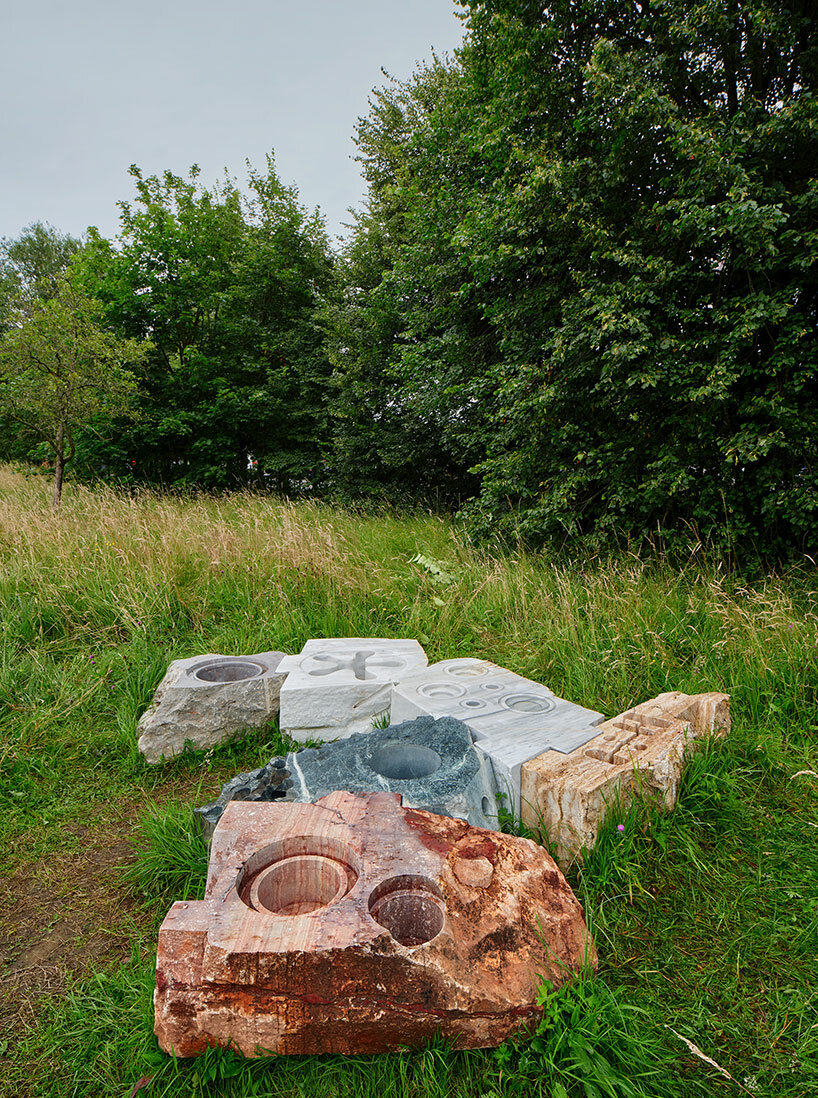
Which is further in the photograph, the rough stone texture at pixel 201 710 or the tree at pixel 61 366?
the tree at pixel 61 366

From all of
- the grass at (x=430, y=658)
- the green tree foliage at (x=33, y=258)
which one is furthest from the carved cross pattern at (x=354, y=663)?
the green tree foliage at (x=33, y=258)

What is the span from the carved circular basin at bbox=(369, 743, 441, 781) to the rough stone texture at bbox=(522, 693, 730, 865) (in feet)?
1.48

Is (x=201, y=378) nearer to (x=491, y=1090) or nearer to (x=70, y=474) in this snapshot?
(x=70, y=474)

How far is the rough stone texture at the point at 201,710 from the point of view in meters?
3.14

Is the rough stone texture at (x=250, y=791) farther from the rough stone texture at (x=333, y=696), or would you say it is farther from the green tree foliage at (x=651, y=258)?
the green tree foliage at (x=651, y=258)

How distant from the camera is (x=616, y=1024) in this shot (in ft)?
5.12

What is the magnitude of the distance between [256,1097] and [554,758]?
1.43 meters

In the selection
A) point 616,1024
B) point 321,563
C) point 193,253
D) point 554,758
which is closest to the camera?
point 616,1024

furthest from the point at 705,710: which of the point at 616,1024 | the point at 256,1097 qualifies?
the point at 256,1097

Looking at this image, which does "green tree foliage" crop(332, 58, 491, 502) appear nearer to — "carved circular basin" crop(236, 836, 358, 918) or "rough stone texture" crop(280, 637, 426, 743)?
"rough stone texture" crop(280, 637, 426, 743)

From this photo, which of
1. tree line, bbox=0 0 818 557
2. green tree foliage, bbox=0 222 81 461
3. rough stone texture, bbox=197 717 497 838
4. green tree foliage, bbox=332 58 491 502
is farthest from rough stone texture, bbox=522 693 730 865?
green tree foliage, bbox=0 222 81 461

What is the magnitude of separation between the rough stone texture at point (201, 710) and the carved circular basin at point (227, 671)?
0.02 m

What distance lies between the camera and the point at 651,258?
4.66 meters

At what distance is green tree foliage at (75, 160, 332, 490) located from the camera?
11.5 meters
